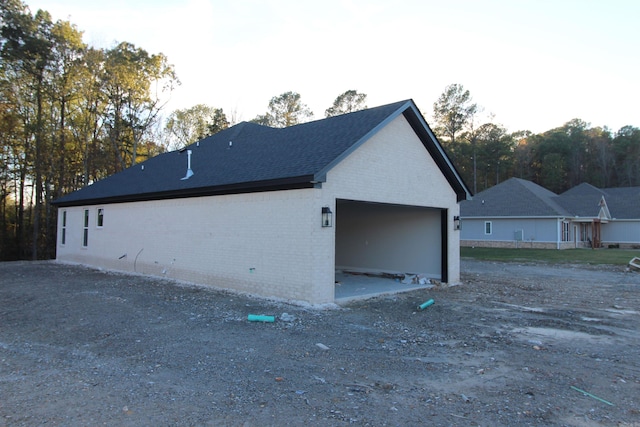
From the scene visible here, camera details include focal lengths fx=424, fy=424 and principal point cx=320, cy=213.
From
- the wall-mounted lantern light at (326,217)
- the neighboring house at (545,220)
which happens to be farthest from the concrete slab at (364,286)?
the neighboring house at (545,220)

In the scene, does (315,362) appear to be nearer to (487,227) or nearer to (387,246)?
(387,246)

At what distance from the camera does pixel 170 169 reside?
16375 mm

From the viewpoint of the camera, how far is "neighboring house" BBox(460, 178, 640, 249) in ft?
102

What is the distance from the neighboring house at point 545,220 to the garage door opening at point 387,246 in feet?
67.3

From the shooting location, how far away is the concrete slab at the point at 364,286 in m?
10.5

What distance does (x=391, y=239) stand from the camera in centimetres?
1470

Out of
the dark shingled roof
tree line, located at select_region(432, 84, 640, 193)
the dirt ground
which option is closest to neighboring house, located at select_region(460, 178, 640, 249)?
tree line, located at select_region(432, 84, 640, 193)

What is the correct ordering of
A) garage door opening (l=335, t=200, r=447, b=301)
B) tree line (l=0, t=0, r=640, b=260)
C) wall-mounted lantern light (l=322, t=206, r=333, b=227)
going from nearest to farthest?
wall-mounted lantern light (l=322, t=206, r=333, b=227) < garage door opening (l=335, t=200, r=447, b=301) < tree line (l=0, t=0, r=640, b=260)

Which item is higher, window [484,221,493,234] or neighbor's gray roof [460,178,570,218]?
neighbor's gray roof [460,178,570,218]

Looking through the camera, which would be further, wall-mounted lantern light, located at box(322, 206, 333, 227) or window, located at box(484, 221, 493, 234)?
window, located at box(484, 221, 493, 234)

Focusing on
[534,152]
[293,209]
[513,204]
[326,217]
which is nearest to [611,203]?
[513,204]

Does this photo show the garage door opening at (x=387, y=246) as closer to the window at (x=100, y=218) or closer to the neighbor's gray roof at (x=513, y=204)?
the window at (x=100, y=218)

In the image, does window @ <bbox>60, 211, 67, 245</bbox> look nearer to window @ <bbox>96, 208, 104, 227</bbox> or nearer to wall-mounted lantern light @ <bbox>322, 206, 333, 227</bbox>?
window @ <bbox>96, 208, 104, 227</bbox>

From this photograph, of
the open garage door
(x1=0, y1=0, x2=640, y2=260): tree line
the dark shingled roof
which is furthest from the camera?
(x1=0, y1=0, x2=640, y2=260): tree line
